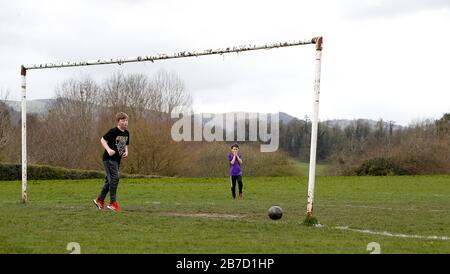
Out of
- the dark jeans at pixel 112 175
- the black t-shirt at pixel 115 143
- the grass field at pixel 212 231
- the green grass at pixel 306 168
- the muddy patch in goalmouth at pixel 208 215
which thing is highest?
the black t-shirt at pixel 115 143

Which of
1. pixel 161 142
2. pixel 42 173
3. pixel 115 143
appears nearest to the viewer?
pixel 115 143

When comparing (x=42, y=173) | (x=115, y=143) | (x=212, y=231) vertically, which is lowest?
(x=42, y=173)

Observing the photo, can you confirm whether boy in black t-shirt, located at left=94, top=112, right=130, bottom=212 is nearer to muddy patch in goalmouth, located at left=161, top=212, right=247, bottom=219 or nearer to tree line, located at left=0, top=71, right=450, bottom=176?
muddy patch in goalmouth, located at left=161, top=212, right=247, bottom=219

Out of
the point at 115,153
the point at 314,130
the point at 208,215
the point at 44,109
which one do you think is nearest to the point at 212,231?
the point at 314,130

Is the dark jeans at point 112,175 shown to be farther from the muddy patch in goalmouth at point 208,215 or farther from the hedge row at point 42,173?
the hedge row at point 42,173

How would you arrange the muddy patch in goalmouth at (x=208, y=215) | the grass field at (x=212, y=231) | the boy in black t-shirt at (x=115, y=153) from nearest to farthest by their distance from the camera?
1. the grass field at (x=212, y=231)
2. the muddy patch in goalmouth at (x=208, y=215)
3. the boy in black t-shirt at (x=115, y=153)

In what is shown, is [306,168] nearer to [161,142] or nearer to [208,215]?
[161,142]

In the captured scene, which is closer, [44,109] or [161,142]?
[161,142]

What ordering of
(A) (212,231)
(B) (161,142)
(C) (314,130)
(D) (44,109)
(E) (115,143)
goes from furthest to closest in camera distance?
(D) (44,109)
(B) (161,142)
(E) (115,143)
(C) (314,130)
(A) (212,231)

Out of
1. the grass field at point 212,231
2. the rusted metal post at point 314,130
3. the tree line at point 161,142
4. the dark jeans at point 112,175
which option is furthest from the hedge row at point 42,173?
the rusted metal post at point 314,130
